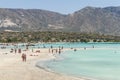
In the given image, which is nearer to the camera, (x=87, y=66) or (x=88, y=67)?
(x=88, y=67)

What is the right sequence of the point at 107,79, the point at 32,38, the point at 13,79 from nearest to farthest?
the point at 13,79
the point at 107,79
the point at 32,38

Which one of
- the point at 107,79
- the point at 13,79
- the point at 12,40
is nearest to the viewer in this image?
the point at 13,79

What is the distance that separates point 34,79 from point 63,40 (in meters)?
174

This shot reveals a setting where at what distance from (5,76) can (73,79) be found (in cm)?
522

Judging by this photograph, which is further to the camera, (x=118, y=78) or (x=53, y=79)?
(x=118, y=78)

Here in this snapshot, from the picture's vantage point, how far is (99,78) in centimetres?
2914

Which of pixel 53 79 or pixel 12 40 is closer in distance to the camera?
pixel 53 79

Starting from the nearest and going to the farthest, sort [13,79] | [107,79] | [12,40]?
1. [13,79]
2. [107,79]
3. [12,40]

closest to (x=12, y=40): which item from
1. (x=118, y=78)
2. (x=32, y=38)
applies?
(x=32, y=38)

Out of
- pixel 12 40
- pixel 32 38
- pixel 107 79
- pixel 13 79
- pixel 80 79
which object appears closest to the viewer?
pixel 13 79

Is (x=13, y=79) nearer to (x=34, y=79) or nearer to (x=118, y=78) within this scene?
(x=34, y=79)

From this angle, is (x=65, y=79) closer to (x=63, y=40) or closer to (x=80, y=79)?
(x=80, y=79)

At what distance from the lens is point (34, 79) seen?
25.0 meters

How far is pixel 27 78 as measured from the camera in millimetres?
25547
